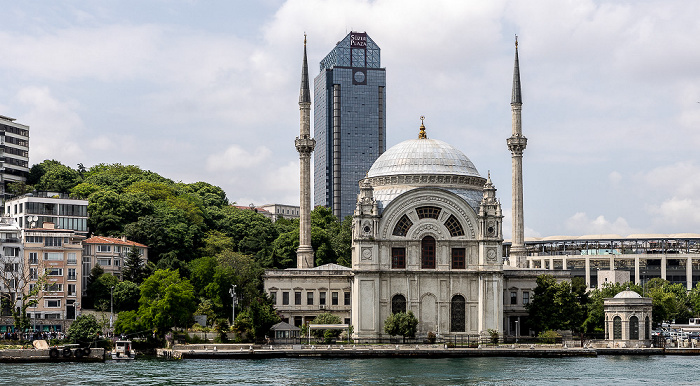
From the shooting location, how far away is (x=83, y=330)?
258 feet

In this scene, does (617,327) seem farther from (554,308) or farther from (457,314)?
(457,314)

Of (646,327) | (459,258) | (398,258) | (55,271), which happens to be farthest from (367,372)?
(55,271)

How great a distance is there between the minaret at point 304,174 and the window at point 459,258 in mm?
14060

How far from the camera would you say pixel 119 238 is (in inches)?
3994

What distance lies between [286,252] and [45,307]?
24370 millimetres

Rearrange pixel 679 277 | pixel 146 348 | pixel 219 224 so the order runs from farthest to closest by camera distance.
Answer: pixel 679 277 < pixel 219 224 < pixel 146 348

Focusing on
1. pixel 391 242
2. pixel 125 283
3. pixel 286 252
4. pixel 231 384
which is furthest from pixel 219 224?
pixel 231 384

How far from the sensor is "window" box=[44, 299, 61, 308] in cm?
8936

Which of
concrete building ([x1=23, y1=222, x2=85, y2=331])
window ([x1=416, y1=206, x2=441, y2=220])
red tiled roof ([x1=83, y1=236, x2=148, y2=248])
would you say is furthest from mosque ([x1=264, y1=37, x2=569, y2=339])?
concrete building ([x1=23, y1=222, x2=85, y2=331])

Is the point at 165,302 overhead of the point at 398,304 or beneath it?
overhead

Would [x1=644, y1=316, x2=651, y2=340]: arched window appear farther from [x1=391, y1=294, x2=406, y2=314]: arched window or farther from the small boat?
the small boat

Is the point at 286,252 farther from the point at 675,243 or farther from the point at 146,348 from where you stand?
the point at 675,243

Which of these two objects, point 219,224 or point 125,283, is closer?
point 125,283

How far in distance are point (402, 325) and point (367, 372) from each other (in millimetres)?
17203
